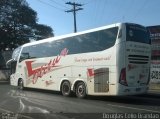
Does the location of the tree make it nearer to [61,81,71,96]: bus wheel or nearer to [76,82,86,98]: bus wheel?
[61,81,71,96]: bus wheel

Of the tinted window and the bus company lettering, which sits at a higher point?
the tinted window

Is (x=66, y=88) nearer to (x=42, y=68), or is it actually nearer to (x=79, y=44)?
(x=79, y=44)

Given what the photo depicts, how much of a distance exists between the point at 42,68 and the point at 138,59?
813 cm

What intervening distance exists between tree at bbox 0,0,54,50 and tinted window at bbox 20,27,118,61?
46.3 metres

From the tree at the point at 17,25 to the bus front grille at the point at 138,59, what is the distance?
5487 cm

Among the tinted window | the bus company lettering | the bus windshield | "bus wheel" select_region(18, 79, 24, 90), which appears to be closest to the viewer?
the bus windshield

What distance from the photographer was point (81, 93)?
21328mm

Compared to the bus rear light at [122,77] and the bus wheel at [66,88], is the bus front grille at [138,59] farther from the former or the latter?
the bus wheel at [66,88]

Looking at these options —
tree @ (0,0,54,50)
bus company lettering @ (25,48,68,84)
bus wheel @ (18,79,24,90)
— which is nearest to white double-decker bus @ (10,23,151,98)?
bus company lettering @ (25,48,68,84)

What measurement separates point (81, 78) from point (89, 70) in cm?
92

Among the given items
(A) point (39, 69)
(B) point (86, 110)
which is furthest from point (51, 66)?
(B) point (86, 110)

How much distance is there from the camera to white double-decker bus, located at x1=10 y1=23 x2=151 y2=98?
61.6ft

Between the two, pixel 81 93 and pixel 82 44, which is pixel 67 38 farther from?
pixel 81 93

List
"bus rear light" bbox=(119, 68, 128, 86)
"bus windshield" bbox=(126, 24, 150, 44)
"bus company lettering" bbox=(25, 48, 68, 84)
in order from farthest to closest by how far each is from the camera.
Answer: "bus company lettering" bbox=(25, 48, 68, 84) → "bus windshield" bbox=(126, 24, 150, 44) → "bus rear light" bbox=(119, 68, 128, 86)
